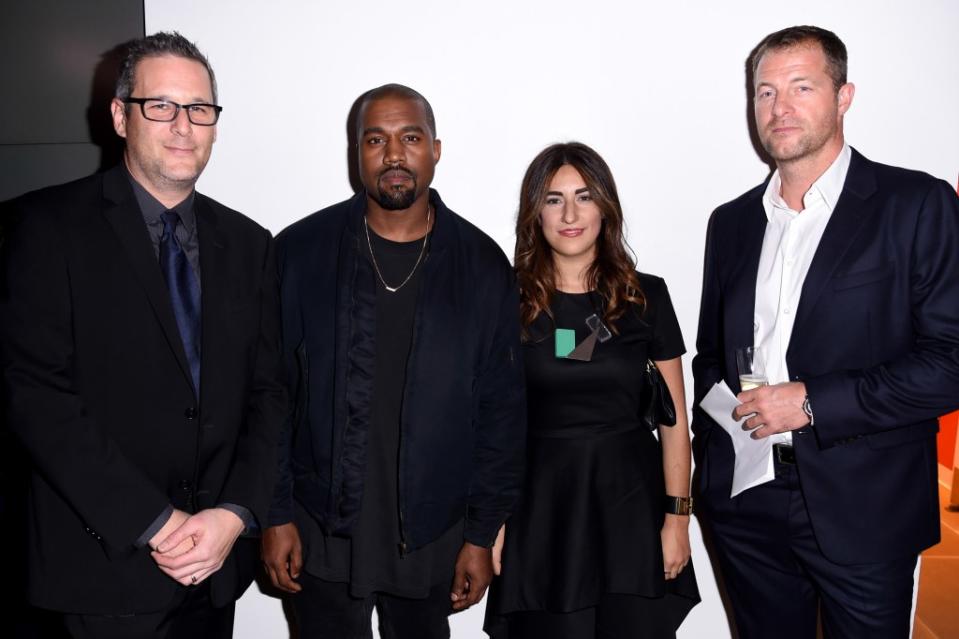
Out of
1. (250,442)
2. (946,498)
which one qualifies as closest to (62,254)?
(250,442)

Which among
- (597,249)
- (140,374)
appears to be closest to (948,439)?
(597,249)

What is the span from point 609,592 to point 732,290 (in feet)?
3.43

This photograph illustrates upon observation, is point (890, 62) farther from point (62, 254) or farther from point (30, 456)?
point (30, 456)

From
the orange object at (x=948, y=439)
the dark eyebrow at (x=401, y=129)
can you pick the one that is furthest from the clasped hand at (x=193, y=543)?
the orange object at (x=948, y=439)

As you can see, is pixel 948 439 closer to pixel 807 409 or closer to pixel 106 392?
pixel 807 409

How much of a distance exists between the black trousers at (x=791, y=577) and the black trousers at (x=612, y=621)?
279 mm

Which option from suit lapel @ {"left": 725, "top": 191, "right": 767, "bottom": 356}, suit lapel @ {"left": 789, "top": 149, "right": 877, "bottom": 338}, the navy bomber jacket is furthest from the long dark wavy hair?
suit lapel @ {"left": 789, "top": 149, "right": 877, "bottom": 338}

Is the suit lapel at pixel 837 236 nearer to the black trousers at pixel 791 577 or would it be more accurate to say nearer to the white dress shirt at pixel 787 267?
the white dress shirt at pixel 787 267

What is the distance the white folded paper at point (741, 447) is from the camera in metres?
2.32

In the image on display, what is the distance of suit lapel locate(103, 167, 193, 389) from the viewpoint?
6.15 feet

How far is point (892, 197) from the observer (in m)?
2.19

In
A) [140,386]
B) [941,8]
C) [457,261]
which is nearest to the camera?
[140,386]

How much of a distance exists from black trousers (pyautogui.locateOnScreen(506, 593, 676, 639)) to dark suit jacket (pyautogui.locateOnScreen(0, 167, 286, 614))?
3.52 ft

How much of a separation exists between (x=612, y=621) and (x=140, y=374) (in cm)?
164
